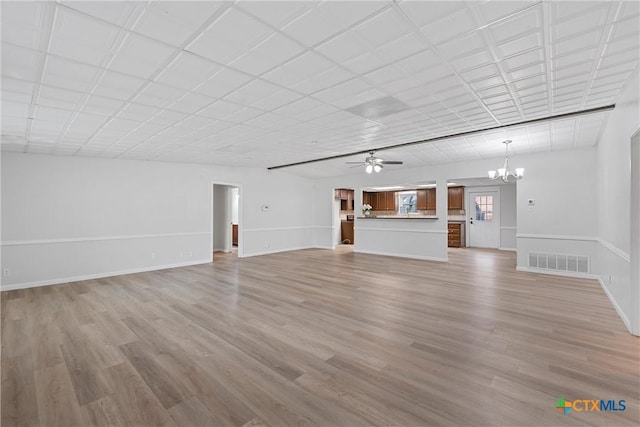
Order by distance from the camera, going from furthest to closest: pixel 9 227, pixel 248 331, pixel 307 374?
1. pixel 9 227
2. pixel 248 331
3. pixel 307 374

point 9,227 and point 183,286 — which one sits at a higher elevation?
point 9,227

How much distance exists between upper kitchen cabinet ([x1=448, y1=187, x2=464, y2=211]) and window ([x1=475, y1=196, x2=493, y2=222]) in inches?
21.3

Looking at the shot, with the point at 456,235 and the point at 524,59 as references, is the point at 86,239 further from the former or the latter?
the point at 456,235

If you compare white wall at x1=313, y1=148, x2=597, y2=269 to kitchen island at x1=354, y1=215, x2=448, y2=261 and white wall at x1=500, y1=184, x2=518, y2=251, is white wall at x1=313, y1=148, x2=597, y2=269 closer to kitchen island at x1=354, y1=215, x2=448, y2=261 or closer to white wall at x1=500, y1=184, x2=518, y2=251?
kitchen island at x1=354, y1=215, x2=448, y2=261

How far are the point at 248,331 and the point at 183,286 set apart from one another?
265 cm

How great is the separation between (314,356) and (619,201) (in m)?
4.09

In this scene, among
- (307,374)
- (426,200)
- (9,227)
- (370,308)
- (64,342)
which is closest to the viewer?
(307,374)

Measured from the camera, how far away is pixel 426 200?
11.8 metres

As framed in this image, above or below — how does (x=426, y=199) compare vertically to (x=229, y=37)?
below

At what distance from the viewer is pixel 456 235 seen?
1127 cm

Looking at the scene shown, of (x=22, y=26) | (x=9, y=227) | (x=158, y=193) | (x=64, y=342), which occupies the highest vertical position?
(x=22, y=26)

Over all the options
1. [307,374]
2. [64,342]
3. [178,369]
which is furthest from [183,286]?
[307,374]

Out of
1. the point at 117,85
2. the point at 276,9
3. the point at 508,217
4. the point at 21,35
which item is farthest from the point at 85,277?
the point at 508,217

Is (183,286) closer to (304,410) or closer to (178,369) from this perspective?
(178,369)
